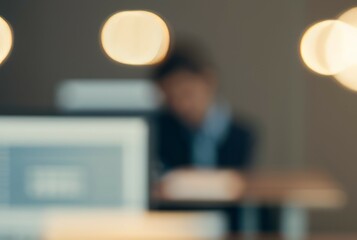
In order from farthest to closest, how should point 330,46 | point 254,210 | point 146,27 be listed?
point 146,27, point 330,46, point 254,210

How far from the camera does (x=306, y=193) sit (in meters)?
1.77

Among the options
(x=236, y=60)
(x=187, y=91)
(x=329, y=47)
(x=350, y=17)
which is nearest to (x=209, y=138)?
(x=187, y=91)

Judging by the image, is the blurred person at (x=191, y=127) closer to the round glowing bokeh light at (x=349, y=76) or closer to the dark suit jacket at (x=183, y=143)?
the dark suit jacket at (x=183, y=143)

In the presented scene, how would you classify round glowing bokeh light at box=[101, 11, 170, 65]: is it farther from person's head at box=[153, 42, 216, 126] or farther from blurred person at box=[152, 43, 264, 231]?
person's head at box=[153, 42, 216, 126]

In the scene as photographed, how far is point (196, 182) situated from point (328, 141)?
1214 millimetres

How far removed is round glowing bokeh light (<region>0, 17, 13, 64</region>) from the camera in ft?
9.41

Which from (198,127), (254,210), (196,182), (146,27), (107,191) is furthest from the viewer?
(146,27)

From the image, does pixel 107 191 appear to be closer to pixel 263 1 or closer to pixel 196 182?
pixel 196 182

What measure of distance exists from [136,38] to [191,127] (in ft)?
2.83

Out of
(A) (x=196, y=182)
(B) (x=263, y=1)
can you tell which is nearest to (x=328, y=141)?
(B) (x=263, y=1)

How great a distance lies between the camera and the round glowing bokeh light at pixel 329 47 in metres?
2.73

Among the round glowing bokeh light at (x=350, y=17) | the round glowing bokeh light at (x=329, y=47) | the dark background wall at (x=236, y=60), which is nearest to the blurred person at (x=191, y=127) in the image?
the dark background wall at (x=236, y=60)

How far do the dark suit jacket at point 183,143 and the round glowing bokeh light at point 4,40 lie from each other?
1.03m

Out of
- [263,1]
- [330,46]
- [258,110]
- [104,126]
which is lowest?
[104,126]
